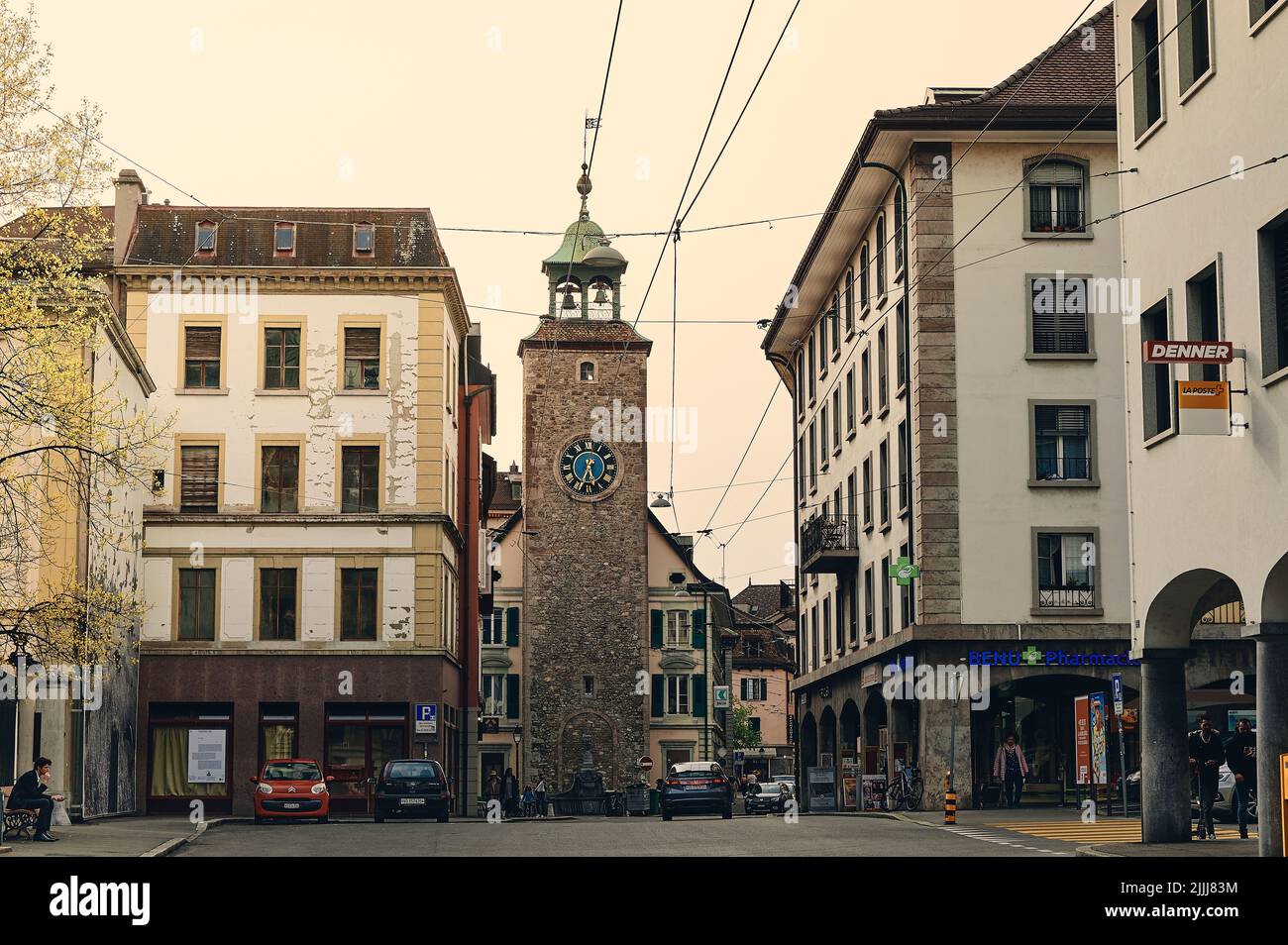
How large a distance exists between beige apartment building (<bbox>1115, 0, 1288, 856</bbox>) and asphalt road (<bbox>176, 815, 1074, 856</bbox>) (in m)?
3.35

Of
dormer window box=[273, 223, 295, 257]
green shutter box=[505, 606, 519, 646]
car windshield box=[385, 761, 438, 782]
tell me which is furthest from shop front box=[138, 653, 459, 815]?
green shutter box=[505, 606, 519, 646]

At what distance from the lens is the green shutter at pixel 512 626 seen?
7975cm

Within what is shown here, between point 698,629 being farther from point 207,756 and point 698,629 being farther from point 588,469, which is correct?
point 207,756

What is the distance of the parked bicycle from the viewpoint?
39.9 metres

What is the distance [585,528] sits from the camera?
2987 inches

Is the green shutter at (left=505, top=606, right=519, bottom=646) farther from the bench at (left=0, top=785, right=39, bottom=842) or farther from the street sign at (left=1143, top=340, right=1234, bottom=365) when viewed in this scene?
the street sign at (left=1143, top=340, right=1234, bottom=365)

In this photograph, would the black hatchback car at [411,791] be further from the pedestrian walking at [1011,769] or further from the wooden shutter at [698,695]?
the wooden shutter at [698,695]

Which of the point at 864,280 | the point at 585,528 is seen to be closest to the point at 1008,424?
the point at 864,280

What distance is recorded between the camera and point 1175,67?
2417 centimetres

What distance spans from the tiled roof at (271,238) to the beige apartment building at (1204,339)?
2824cm

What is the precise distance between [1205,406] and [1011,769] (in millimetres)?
19158

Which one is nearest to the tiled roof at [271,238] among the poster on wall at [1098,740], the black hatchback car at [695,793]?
the black hatchback car at [695,793]
